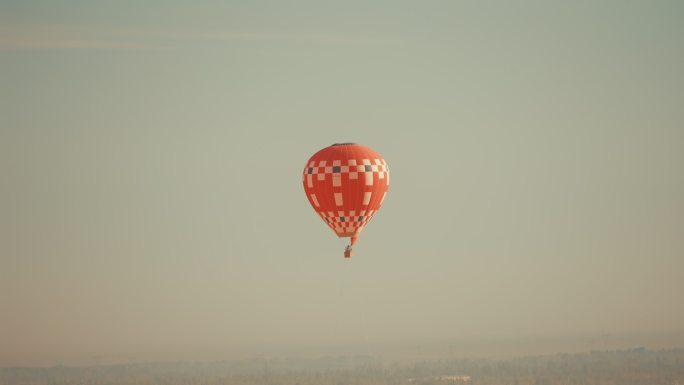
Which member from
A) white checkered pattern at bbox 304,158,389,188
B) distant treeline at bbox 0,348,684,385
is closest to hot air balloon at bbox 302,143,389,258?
white checkered pattern at bbox 304,158,389,188

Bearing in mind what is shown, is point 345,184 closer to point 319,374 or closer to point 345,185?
point 345,185

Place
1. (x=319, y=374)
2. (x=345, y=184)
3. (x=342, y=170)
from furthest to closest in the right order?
(x=319, y=374) → (x=345, y=184) → (x=342, y=170)

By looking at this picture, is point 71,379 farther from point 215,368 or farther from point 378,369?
point 378,369

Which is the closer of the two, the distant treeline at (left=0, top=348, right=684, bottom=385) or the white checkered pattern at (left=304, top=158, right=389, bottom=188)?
the white checkered pattern at (left=304, top=158, right=389, bottom=188)

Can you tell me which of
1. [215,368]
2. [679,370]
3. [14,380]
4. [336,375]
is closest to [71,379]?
[14,380]

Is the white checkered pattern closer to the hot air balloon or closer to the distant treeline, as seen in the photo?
the hot air balloon

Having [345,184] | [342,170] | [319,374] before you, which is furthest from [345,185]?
[319,374]

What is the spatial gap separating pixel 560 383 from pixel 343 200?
511ft

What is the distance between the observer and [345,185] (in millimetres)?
47125

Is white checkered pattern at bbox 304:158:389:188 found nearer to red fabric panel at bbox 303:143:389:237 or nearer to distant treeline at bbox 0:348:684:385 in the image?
red fabric panel at bbox 303:143:389:237

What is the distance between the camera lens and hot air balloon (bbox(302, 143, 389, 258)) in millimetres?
47062

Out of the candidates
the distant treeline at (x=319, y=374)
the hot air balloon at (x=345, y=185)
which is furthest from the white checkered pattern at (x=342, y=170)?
the distant treeline at (x=319, y=374)

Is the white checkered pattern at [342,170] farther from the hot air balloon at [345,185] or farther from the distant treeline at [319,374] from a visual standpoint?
the distant treeline at [319,374]

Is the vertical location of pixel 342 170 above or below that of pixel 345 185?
above
